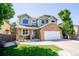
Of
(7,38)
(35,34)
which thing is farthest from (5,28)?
(35,34)

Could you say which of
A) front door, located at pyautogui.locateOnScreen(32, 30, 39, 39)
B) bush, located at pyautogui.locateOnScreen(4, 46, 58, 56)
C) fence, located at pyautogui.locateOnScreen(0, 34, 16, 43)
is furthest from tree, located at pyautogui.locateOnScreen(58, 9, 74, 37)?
fence, located at pyautogui.locateOnScreen(0, 34, 16, 43)

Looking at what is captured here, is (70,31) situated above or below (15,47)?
above

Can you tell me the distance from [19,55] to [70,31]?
7.92ft

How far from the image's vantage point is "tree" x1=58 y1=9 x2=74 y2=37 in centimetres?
785

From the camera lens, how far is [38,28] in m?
8.80

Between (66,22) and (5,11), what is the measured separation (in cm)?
253

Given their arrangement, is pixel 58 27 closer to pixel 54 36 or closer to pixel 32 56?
pixel 54 36

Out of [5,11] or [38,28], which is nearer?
[5,11]

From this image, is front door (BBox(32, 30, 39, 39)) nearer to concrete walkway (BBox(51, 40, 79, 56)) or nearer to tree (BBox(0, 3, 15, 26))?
concrete walkway (BBox(51, 40, 79, 56))

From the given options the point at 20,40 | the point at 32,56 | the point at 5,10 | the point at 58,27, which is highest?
the point at 5,10

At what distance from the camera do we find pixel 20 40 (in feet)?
26.2

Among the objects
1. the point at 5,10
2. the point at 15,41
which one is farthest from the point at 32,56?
the point at 5,10

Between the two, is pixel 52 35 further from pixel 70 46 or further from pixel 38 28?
pixel 70 46

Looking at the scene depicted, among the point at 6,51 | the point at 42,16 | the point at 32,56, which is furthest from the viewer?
the point at 42,16
